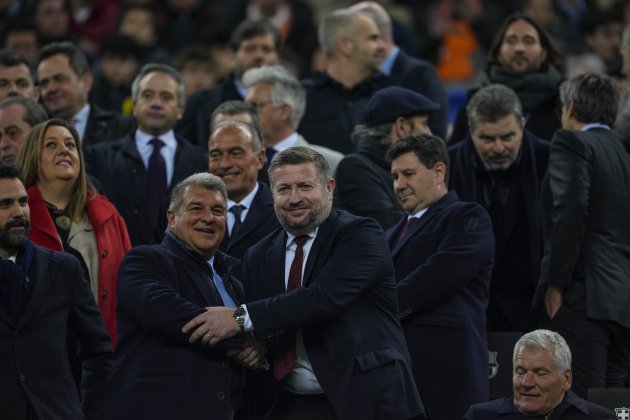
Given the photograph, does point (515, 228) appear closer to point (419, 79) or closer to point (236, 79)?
point (419, 79)

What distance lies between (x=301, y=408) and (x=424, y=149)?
1.93 m

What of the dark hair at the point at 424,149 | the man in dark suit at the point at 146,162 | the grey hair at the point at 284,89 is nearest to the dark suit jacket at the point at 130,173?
the man in dark suit at the point at 146,162

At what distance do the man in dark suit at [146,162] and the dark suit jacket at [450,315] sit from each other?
7.59 feet

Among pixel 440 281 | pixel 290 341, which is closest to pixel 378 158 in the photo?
pixel 440 281

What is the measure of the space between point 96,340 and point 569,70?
7.17 meters

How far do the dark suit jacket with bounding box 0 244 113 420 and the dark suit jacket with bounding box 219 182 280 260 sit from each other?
1128 mm

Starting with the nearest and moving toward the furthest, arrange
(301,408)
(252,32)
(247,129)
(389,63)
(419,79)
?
(301,408) → (247,129) → (419,79) → (389,63) → (252,32)

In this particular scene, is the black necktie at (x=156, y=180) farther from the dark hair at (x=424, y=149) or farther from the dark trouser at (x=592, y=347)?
the dark trouser at (x=592, y=347)

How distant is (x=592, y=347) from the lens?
9.34 metres

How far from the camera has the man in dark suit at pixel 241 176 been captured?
938cm

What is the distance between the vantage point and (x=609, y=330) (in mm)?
9422

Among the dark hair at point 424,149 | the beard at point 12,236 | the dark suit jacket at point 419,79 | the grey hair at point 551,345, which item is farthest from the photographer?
the dark suit jacket at point 419,79

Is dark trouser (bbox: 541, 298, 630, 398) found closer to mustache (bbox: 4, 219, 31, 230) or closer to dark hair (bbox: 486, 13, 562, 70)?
dark hair (bbox: 486, 13, 562, 70)

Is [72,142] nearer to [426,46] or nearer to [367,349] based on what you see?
[367,349]
